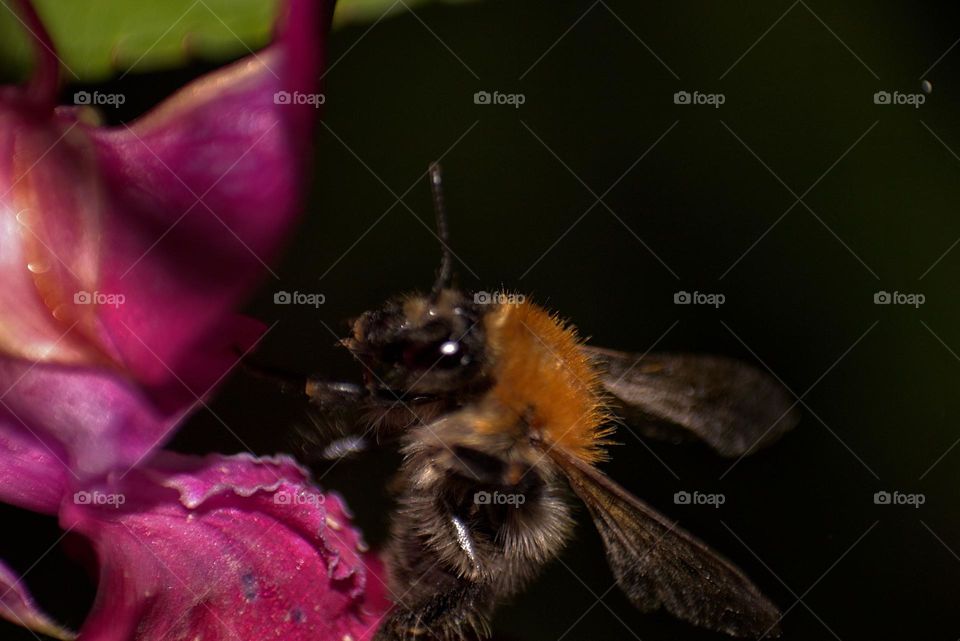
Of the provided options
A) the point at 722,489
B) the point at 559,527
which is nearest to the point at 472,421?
the point at 559,527

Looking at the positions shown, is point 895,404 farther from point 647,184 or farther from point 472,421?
point 472,421
